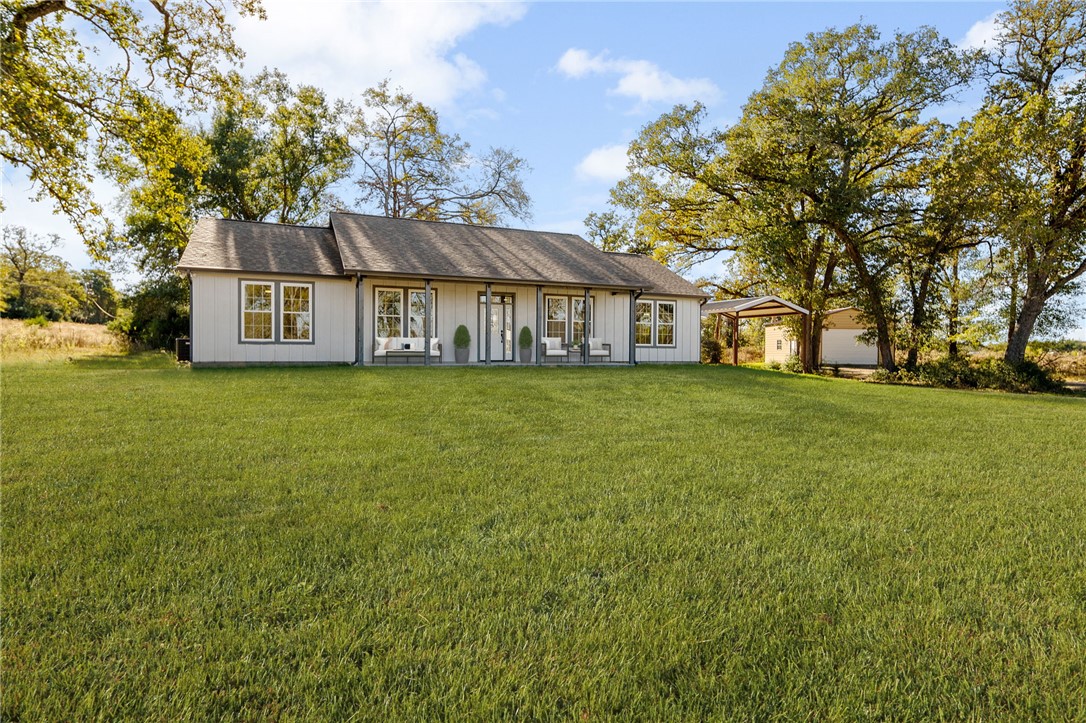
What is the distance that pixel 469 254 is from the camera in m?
16.9

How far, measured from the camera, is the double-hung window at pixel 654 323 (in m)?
18.6

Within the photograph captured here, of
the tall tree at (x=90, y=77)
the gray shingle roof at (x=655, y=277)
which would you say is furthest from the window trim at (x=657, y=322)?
the tall tree at (x=90, y=77)

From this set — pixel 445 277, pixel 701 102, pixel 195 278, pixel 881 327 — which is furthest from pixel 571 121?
pixel 881 327

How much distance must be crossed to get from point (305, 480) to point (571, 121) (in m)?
13.7

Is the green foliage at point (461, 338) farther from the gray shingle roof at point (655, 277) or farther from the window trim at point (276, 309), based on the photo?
the gray shingle roof at point (655, 277)

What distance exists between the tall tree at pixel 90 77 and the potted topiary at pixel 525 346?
9.56m

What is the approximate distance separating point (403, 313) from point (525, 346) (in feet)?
12.1

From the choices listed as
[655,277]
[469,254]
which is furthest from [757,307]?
[469,254]

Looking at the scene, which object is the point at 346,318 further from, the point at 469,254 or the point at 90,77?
the point at 90,77

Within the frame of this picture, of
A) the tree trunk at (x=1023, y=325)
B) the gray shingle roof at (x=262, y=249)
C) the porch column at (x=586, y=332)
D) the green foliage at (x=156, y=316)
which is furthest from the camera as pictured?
the green foliage at (x=156, y=316)

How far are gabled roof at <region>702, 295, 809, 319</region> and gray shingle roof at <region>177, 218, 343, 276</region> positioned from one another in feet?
43.5

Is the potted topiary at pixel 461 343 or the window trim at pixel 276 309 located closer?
the window trim at pixel 276 309

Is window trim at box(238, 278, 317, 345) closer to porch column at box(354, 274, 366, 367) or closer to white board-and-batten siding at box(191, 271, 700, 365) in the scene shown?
white board-and-batten siding at box(191, 271, 700, 365)

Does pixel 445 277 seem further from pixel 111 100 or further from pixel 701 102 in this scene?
pixel 701 102
